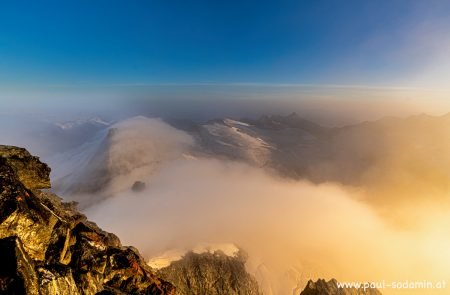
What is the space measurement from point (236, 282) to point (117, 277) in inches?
4822

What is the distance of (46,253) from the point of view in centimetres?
2762

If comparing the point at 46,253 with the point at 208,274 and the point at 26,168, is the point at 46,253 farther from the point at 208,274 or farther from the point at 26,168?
the point at 208,274

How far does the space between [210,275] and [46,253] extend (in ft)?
405

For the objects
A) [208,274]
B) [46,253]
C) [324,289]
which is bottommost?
[208,274]

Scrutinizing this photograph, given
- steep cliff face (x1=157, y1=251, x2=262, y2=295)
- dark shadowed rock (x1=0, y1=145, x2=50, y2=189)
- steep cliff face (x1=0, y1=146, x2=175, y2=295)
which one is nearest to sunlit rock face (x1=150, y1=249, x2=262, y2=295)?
steep cliff face (x1=157, y1=251, x2=262, y2=295)

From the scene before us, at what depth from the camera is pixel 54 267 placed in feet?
85.3

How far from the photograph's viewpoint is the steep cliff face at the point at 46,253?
2120cm

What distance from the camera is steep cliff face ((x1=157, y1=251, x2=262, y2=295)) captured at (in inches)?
5128

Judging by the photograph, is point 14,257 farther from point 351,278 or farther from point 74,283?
point 351,278

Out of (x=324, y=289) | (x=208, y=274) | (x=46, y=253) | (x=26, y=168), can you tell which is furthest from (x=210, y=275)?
(x=46, y=253)

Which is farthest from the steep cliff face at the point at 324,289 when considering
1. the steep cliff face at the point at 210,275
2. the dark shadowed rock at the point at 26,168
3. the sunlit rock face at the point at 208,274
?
the dark shadowed rock at the point at 26,168

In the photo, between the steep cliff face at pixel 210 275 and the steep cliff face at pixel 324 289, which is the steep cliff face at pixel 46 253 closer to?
the steep cliff face at pixel 324 289

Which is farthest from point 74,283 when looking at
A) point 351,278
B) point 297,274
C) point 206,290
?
point 351,278

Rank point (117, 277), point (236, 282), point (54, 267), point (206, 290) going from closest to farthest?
point (54, 267) → point (117, 277) → point (206, 290) → point (236, 282)
